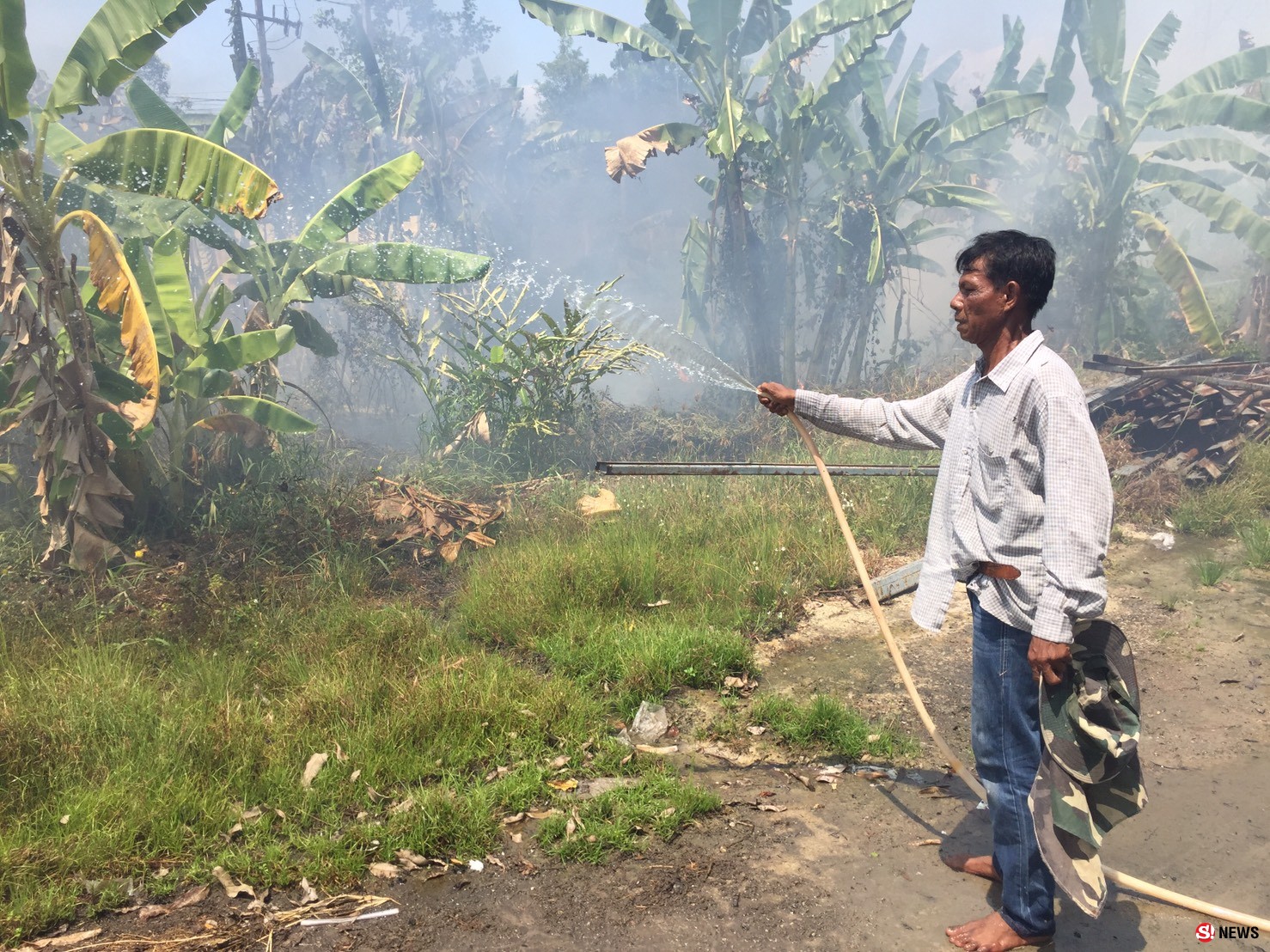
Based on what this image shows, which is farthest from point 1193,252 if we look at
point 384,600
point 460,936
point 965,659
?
point 460,936

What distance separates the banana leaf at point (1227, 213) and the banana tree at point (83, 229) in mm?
13729

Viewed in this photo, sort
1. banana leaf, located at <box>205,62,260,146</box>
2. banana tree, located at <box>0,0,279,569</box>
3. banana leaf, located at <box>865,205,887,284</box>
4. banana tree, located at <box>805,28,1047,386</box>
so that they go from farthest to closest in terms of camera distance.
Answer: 1. banana tree, located at <box>805,28,1047,386</box>
2. banana leaf, located at <box>865,205,887,284</box>
3. banana leaf, located at <box>205,62,260,146</box>
4. banana tree, located at <box>0,0,279,569</box>

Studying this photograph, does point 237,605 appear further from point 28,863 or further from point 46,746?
point 28,863

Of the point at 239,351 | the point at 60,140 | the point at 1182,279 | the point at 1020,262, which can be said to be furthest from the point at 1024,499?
the point at 1182,279

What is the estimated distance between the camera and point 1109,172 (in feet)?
47.8

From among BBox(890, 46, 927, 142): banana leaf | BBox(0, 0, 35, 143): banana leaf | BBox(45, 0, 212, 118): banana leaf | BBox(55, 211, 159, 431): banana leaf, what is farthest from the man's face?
BBox(890, 46, 927, 142): banana leaf

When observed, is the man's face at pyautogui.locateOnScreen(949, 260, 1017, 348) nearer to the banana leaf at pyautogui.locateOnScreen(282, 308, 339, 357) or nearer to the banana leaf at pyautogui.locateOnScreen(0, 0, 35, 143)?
the banana leaf at pyautogui.locateOnScreen(0, 0, 35, 143)

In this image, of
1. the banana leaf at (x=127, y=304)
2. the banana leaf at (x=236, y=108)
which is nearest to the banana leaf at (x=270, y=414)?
the banana leaf at (x=127, y=304)

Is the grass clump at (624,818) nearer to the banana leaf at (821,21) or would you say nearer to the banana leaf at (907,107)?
the banana leaf at (821,21)

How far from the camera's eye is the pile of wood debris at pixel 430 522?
6770 millimetres

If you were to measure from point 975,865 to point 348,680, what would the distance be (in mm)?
2900

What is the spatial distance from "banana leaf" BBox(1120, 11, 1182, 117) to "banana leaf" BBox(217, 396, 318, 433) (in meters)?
14.0

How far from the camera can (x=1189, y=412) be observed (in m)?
9.08

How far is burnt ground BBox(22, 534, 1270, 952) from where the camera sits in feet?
9.04
